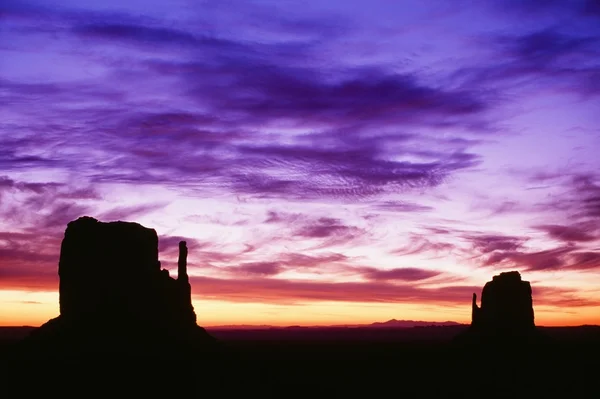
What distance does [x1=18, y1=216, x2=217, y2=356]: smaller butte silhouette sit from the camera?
289ft

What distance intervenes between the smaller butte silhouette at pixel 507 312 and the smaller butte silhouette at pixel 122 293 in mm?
70835

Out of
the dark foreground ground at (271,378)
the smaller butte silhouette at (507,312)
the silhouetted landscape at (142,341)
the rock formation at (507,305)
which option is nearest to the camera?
the dark foreground ground at (271,378)

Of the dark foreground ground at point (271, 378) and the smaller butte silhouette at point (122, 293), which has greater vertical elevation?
the smaller butte silhouette at point (122, 293)

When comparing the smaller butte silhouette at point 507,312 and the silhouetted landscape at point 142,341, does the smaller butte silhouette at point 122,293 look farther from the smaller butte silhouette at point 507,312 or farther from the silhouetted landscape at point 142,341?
the smaller butte silhouette at point 507,312

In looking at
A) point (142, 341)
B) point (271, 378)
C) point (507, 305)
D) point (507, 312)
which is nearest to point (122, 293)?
point (142, 341)

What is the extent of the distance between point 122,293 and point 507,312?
275 ft

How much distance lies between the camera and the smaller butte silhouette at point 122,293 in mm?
88125

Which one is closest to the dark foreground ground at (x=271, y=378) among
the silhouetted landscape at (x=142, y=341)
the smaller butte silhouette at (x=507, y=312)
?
the silhouetted landscape at (x=142, y=341)

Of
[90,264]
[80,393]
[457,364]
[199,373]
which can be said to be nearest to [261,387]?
[199,373]

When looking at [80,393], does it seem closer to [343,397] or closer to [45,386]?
[45,386]

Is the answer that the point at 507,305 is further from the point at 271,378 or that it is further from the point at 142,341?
the point at 142,341

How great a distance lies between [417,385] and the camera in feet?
267

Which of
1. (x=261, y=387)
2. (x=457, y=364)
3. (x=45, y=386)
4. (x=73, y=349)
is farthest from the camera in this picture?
(x=457, y=364)

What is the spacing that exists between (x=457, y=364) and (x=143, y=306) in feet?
181
